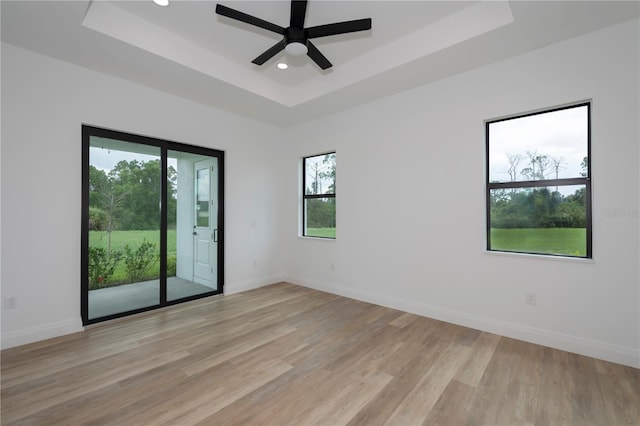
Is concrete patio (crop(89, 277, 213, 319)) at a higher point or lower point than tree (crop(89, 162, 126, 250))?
lower

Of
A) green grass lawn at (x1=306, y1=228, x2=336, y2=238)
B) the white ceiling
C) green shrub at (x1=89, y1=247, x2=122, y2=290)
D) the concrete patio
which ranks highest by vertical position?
the white ceiling

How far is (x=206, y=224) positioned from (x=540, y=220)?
15.0ft

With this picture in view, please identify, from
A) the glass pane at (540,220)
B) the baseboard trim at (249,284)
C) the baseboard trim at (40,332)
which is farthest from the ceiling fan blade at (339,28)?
the baseboard trim at (40,332)

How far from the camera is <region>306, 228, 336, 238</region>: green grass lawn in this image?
4988 mm

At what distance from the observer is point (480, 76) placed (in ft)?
11.0

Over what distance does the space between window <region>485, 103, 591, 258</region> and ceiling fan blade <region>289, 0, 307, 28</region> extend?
2.46 meters

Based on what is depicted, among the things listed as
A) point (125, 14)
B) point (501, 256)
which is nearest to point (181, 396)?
point (501, 256)

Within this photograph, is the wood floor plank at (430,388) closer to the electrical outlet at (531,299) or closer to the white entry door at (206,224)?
the electrical outlet at (531,299)

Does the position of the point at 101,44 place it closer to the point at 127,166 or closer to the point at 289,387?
the point at 127,166

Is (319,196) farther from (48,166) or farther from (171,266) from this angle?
(48,166)

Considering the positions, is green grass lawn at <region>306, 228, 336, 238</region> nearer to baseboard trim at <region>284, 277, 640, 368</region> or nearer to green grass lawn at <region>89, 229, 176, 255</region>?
baseboard trim at <region>284, 277, 640, 368</region>

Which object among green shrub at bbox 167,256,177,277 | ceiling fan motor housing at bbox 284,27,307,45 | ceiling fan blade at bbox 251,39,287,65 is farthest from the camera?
green shrub at bbox 167,256,177,277

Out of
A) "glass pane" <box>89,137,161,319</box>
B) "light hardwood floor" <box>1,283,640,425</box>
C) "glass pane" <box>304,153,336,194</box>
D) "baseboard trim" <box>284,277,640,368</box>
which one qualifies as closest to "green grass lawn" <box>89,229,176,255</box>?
"glass pane" <box>89,137,161,319</box>

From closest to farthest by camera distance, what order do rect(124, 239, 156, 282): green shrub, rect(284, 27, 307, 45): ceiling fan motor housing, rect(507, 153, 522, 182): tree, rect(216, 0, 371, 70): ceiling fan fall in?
1. rect(216, 0, 371, 70): ceiling fan
2. rect(284, 27, 307, 45): ceiling fan motor housing
3. rect(507, 153, 522, 182): tree
4. rect(124, 239, 156, 282): green shrub
